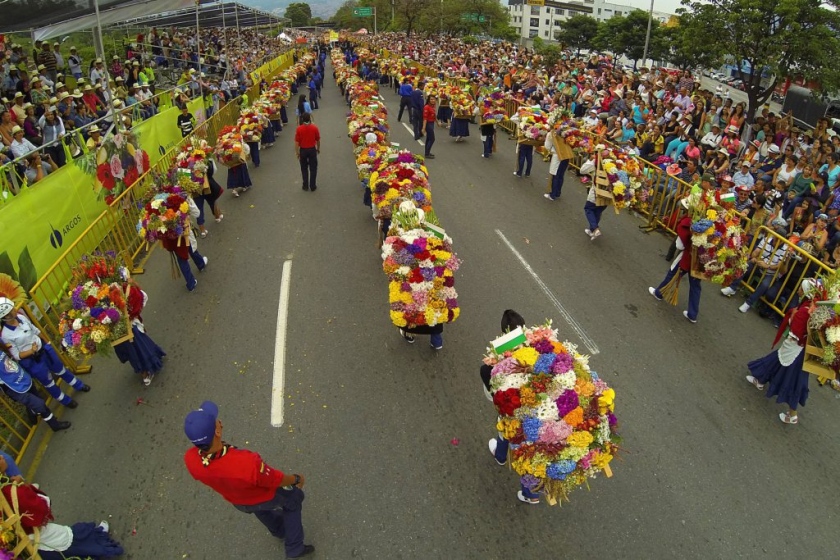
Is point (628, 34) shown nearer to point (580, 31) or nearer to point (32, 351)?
point (580, 31)

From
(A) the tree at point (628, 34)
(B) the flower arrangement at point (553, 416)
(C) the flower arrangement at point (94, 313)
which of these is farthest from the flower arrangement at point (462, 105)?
(A) the tree at point (628, 34)

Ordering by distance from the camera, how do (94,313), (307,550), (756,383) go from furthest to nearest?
(756,383) < (94,313) < (307,550)

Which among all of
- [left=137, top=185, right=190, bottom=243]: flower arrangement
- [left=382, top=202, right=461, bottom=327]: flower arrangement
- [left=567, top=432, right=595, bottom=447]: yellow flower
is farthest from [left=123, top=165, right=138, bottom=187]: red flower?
[left=567, top=432, right=595, bottom=447]: yellow flower

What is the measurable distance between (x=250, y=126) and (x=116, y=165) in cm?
467

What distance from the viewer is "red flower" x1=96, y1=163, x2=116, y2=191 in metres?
9.95

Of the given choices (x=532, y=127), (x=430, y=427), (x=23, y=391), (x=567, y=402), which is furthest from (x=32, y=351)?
(x=532, y=127)

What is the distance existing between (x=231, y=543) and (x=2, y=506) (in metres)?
1.81

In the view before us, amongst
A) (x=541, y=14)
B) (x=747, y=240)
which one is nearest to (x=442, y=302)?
(x=747, y=240)

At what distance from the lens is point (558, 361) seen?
4.12m

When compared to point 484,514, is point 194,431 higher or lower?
higher

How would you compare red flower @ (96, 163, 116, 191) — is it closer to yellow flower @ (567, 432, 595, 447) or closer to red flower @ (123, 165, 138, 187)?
red flower @ (123, 165, 138, 187)

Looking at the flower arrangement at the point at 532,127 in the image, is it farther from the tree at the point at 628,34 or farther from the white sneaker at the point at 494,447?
the tree at the point at 628,34

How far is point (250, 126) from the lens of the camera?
563 inches

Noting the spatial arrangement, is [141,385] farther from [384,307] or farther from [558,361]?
[558,361]
